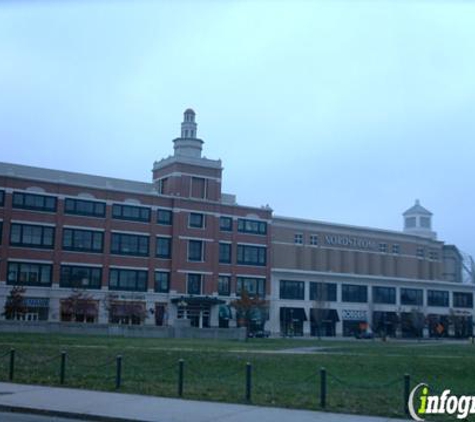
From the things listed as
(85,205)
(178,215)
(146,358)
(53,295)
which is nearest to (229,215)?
(178,215)

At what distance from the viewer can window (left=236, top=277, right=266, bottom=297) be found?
91.6m

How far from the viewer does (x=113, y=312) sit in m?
80.4

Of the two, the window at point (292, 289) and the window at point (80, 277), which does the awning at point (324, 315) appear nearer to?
the window at point (292, 289)

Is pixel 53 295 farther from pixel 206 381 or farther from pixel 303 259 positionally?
pixel 206 381

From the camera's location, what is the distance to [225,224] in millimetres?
91250

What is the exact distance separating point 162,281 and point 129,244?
6.04 meters

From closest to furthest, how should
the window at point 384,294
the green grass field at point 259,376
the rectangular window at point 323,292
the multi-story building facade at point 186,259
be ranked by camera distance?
the green grass field at point 259,376 < the multi-story building facade at point 186,259 < the rectangular window at point 323,292 < the window at point 384,294

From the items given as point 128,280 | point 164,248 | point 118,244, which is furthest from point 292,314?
point 118,244

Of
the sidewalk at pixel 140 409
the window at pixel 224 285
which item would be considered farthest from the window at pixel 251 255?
the sidewalk at pixel 140 409

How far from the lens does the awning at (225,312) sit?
3494 inches

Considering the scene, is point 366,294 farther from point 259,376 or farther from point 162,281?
point 259,376

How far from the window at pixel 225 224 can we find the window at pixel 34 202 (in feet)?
68.3

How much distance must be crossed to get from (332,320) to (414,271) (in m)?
23.6

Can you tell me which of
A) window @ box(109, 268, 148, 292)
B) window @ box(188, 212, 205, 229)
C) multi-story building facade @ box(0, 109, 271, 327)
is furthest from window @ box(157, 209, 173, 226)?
window @ box(109, 268, 148, 292)
